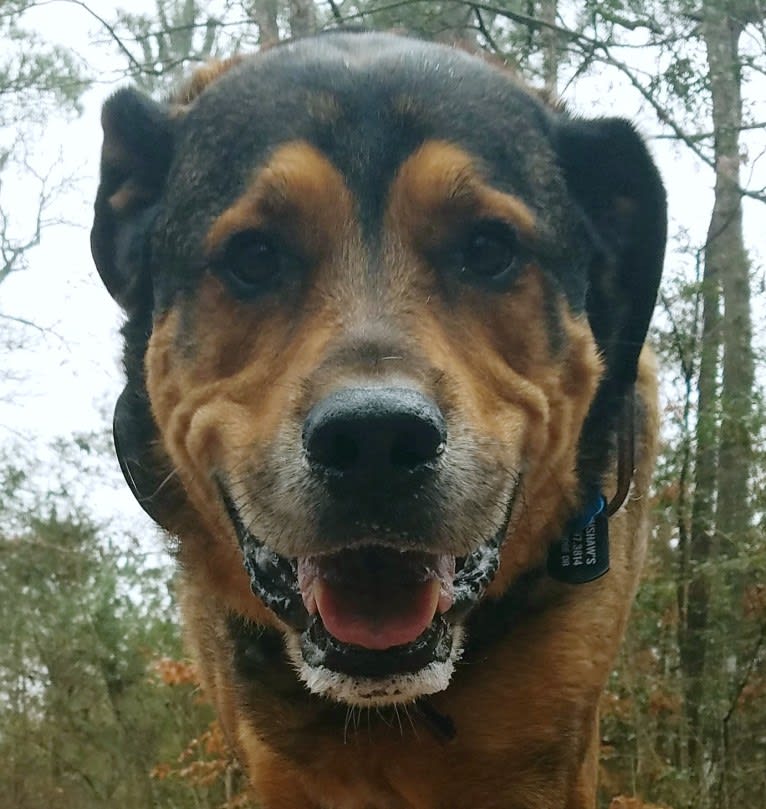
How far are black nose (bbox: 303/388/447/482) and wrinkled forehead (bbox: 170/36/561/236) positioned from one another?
0.75 meters

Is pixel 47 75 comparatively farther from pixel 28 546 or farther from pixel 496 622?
pixel 496 622

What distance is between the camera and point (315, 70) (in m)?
3.08

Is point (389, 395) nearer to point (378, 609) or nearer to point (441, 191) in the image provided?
point (378, 609)

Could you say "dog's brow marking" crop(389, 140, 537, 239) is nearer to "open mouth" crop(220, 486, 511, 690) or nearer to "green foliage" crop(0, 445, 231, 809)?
"open mouth" crop(220, 486, 511, 690)

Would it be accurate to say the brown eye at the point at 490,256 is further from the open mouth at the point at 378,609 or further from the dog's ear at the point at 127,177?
the dog's ear at the point at 127,177

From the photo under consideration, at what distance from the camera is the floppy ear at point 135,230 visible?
3400 mm

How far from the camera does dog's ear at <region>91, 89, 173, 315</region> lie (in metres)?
3.41

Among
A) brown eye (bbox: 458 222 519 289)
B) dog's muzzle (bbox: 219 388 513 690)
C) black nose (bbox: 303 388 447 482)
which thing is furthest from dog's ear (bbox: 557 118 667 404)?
black nose (bbox: 303 388 447 482)

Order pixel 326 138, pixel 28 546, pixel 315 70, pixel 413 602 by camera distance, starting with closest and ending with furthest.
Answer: pixel 413 602
pixel 326 138
pixel 315 70
pixel 28 546

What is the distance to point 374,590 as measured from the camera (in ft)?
8.47

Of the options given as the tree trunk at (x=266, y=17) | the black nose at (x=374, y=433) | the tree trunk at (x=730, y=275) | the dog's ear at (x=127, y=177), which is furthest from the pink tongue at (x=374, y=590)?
the tree trunk at (x=266, y=17)

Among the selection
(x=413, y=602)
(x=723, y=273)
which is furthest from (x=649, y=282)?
(x=723, y=273)

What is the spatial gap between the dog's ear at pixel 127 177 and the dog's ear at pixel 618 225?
135 cm

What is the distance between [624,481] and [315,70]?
1.64 m
